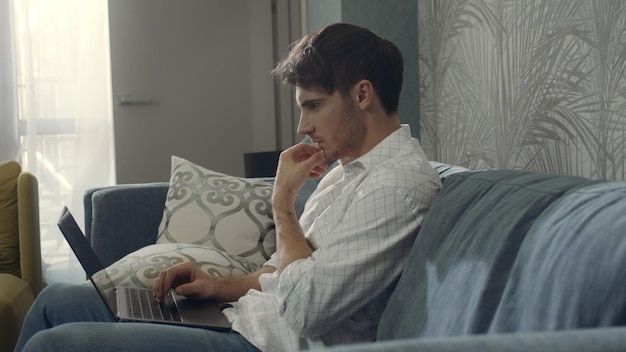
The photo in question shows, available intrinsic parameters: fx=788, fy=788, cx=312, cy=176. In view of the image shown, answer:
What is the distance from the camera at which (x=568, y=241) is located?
85cm

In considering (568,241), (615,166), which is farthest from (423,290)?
(615,166)

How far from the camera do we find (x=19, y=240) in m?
2.80

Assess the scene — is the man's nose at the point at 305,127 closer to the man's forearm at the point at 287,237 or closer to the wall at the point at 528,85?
the man's forearm at the point at 287,237

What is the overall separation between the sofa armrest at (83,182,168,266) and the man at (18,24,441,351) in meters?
0.82

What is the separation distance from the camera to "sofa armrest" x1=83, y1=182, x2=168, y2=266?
2.58m

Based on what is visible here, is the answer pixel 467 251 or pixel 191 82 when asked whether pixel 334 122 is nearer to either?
pixel 467 251

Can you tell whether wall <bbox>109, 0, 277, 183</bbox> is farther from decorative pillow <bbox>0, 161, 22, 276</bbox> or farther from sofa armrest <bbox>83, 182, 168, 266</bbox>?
sofa armrest <bbox>83, 182, 168, 266</bbox>

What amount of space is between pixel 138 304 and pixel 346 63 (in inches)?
27.2

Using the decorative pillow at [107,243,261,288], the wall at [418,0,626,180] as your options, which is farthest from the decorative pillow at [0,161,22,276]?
the wall at [418,0,626,180]

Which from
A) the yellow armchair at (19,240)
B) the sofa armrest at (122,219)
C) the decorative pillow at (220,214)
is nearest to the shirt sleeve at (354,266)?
the decorative pillow at (220,214)

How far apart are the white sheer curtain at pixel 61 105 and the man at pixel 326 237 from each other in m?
2.65

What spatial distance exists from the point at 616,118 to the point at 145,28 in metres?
3.35

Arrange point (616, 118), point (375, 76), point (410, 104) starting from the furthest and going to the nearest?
1. point (410, 104)
2. point (375, 76)
3. point (616, 118)

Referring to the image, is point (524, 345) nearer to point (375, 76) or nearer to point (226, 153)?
point (375, 76)
